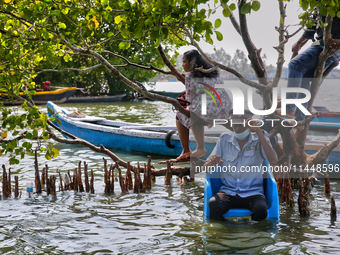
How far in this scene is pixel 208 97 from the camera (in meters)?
6.82

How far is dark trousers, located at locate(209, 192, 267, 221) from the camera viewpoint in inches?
199

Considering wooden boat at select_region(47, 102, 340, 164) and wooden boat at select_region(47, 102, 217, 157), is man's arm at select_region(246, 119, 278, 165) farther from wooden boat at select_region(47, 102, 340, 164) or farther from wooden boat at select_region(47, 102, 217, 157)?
wooden boat at select_region(47, 102, 217, 157)

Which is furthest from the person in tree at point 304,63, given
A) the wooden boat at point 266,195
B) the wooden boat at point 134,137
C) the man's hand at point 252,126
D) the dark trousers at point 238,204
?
the wooden boat at point 134,137

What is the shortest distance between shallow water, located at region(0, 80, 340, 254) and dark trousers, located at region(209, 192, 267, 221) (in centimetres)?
22

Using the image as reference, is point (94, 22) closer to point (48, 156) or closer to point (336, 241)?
point (48, 156)

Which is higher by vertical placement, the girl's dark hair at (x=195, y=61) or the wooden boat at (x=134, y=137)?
the girl's dark hair at (x=195, y=61)

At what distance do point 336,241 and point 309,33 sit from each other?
11.3ft

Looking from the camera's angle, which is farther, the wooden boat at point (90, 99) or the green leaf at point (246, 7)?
the wooden boat at point (90, 99)

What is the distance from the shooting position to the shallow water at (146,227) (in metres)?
4.65

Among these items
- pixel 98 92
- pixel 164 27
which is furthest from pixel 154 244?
pixel 98 92

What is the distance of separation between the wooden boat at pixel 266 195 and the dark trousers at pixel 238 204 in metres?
0.07

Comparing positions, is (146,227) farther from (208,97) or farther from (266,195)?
(208,97)

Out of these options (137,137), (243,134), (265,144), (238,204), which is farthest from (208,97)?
(137,137)

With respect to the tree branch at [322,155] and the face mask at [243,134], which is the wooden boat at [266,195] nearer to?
the face mask at [243,134]
